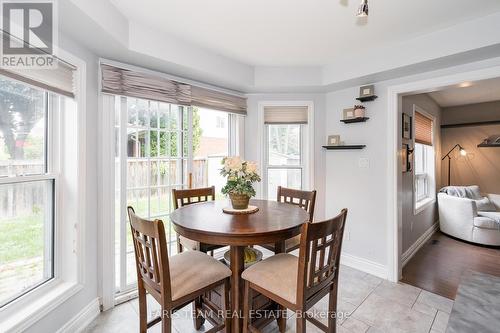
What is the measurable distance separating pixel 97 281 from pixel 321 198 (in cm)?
272

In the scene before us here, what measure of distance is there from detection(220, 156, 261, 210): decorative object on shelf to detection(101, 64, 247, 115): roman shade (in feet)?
3.56

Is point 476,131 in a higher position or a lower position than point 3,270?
higher

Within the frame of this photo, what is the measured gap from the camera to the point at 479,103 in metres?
4.71

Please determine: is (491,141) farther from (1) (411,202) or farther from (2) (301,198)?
(2) (301,198)

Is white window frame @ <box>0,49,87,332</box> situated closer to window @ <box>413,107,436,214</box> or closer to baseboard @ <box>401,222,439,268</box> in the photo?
baseboard @ <box>401,222,439,268</box>

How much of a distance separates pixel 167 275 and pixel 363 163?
255 centimetres

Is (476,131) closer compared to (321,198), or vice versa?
(321,198)

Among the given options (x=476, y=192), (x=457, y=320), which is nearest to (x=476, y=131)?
(x=476, y=192)

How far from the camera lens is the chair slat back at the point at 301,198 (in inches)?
93.8

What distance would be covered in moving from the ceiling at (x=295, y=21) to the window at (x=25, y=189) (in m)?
0.96

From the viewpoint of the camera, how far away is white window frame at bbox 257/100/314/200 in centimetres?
324

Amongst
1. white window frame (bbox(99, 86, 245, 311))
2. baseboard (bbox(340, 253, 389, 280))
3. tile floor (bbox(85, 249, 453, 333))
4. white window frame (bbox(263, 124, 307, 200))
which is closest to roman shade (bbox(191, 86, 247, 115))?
white window frame (bbox(263, 124, 307, 200))

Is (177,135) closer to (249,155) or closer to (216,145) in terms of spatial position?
(216,145)

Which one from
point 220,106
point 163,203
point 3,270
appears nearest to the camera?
point 3,270
